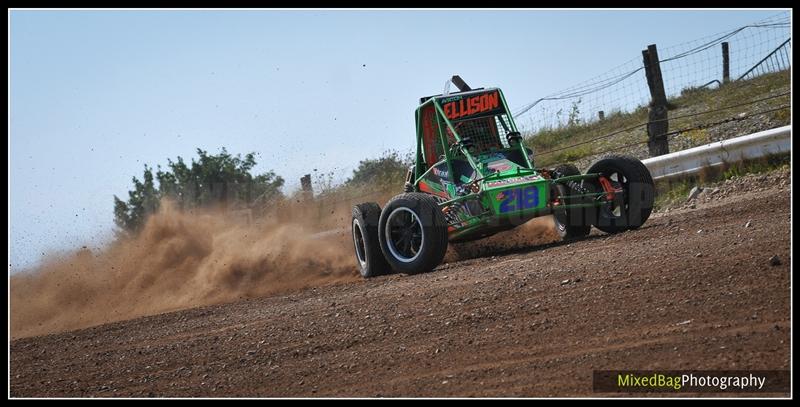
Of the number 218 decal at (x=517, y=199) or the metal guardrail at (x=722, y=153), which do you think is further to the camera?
the metal guardrail at (x=722, y=153)

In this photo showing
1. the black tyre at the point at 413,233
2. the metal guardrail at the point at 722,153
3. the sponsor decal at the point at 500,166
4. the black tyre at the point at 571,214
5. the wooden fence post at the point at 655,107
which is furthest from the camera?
the wooden fence post at the point at 655,107

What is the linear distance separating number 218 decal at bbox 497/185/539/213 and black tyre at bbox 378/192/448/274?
24.9 inches

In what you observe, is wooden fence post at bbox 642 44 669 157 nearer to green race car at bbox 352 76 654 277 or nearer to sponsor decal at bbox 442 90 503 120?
green race car at bbox 352 76 654 277

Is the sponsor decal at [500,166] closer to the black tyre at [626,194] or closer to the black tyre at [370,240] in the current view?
the black tyre at [626,194]

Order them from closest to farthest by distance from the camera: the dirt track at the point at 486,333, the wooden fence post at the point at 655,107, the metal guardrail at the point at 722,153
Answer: the dirt track at the point at 486,333 < the metal guardrail at the point at 722,153 < the wooden fence post at the point at 655,107

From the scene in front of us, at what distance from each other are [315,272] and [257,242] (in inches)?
49.6

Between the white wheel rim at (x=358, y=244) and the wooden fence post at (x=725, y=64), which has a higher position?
the wooden fence post at (x=725, y=64)

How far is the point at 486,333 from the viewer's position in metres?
5.90

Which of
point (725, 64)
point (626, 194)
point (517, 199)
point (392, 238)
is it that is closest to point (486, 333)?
point (517, 199)

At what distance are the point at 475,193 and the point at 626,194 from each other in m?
1.58

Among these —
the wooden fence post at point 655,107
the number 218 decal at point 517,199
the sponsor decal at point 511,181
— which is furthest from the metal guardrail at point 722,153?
the number 218 decal at point 517,199

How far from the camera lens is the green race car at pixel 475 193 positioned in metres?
9.28

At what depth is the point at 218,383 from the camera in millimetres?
5988
